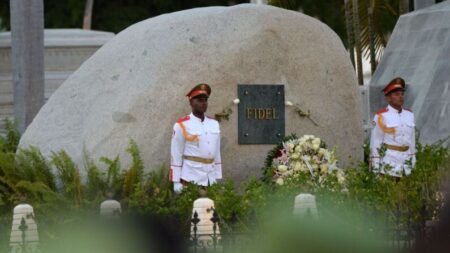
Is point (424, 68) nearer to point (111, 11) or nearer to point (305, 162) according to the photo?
point (305, 162)

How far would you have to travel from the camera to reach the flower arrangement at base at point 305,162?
980cm

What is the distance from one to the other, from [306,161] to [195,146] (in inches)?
37.2

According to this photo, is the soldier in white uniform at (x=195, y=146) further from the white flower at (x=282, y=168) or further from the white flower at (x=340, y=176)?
the white flower at (x=340, y=176)

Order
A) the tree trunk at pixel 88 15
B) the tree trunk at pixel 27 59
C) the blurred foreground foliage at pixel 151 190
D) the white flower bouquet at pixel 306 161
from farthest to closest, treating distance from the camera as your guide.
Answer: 1. the tree trunk at pixel 88 15
2. the tree trunk at pixel 27 59
3. the white flower bouquet at pixel 306 161
4. the blurred foreground foliage at pixel 151 190

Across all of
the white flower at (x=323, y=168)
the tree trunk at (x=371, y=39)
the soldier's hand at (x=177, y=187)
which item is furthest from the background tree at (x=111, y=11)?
the soldier's hand at (x=177, y=187)

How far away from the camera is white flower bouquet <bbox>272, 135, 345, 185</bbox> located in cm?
987

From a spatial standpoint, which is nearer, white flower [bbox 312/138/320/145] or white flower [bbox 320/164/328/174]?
white flower [bbox 320/164/328/174]

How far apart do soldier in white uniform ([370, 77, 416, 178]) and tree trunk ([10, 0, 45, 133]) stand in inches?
175

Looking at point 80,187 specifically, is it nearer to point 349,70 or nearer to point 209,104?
point 209,104

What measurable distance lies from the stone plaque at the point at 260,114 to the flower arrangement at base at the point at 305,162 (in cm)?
31

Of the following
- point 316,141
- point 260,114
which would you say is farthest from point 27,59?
point 316,141

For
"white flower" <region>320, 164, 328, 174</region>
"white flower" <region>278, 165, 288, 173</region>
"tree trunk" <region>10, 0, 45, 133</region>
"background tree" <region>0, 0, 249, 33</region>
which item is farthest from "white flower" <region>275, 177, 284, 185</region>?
"background tree" <region>0, 0, 249, 33</region>

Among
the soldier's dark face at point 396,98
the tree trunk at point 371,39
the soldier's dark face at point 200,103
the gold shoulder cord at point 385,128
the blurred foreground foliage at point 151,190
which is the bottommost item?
the blurred foreground foliage at point 151,190

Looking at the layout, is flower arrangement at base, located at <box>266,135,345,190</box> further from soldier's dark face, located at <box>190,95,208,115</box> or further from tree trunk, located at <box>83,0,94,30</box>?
tree trunk, located at <box>83,0,94,30</box>
